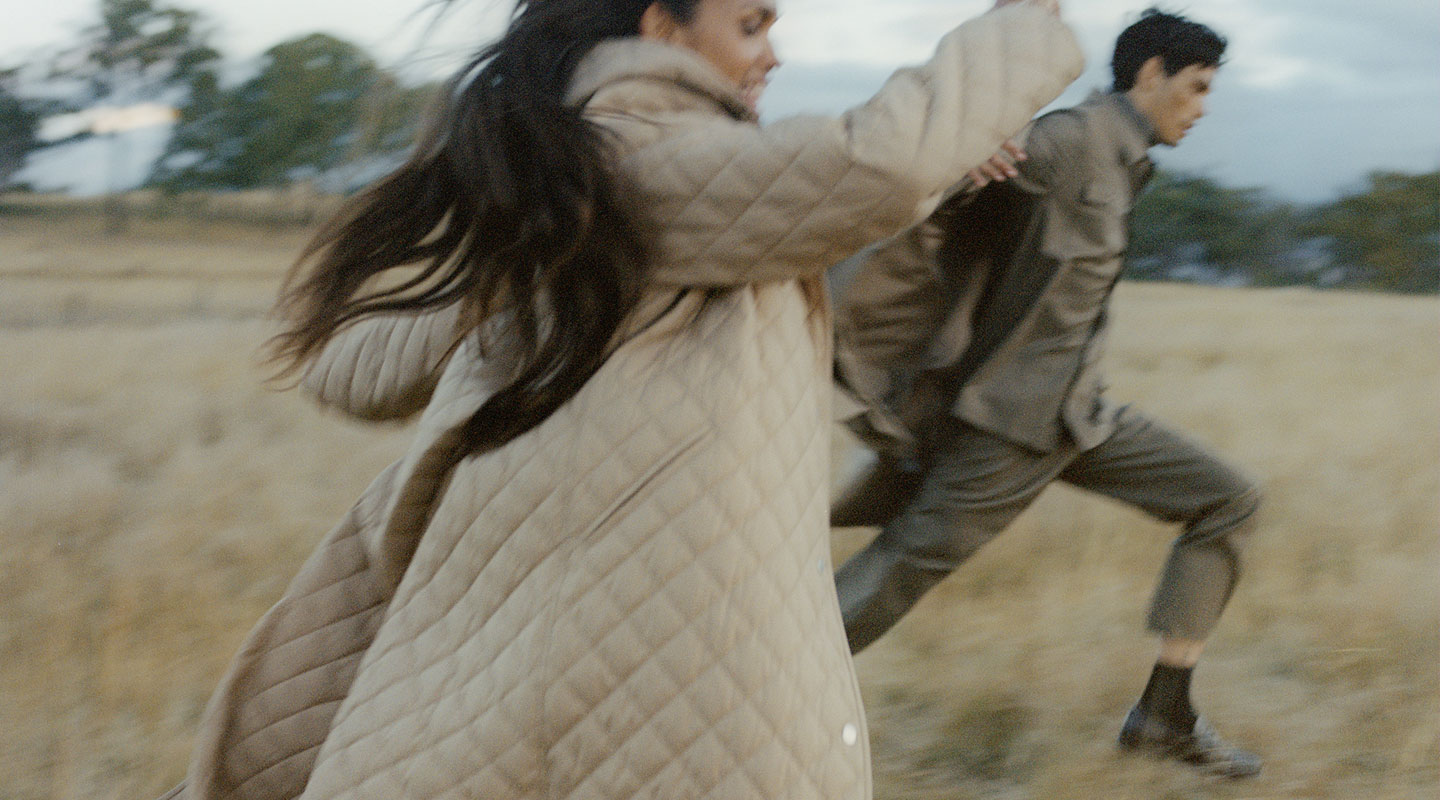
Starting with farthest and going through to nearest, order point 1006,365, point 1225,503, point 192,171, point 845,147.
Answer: point 192,171 → point 1225,503 → point 1006,365 → point 845,147

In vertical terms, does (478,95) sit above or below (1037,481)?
above

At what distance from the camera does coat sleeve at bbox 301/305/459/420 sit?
5.69ft

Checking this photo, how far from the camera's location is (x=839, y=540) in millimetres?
4988

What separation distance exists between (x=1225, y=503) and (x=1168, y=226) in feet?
37.9

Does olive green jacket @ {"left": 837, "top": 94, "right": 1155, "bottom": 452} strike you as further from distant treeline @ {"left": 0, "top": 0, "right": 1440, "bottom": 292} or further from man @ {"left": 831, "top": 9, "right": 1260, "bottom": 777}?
distant treeline @ {"left": 0, "top": 0, "right": 1440, "bottom": 292}

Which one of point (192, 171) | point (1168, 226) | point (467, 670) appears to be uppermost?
point (467, 670)

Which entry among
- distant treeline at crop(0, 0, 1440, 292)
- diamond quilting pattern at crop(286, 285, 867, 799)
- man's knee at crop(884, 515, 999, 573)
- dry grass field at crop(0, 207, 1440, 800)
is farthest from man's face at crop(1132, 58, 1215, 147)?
distant treeline at crop(0, 0, 1440, 292)

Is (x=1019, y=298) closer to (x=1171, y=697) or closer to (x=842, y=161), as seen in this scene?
(x=1171, y=697)

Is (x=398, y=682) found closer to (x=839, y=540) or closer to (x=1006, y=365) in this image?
(x=1006, y=365)

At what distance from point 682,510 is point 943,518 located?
1.33 metres

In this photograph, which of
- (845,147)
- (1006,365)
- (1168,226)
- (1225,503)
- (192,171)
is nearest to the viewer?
(845,147)

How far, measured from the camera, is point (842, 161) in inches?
55.0

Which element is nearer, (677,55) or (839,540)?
(677,55)

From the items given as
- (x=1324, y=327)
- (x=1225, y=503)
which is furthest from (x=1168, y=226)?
(x=1225, y=503)
